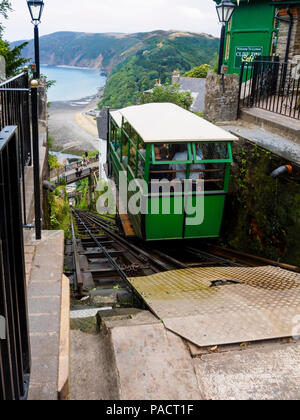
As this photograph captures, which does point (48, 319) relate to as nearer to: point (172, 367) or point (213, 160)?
point (172, 367)

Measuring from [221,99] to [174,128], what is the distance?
11.9 feet

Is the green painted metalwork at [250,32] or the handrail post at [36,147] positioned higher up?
the green painted metalwork at [250,32]

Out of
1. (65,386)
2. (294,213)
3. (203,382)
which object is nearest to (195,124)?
(294,213)

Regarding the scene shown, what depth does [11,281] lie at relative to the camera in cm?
198

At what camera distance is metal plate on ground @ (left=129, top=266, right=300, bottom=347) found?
11.6 ft

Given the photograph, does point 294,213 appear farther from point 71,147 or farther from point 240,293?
point 71,147

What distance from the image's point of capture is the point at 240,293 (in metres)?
4.45

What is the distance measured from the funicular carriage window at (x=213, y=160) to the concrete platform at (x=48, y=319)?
402 centimetres

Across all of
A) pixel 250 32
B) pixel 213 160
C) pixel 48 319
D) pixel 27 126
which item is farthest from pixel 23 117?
pixel 250 32

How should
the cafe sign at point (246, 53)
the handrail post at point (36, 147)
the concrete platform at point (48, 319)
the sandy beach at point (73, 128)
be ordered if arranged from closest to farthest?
the concrete platform at point (48, 319)
the handrail post at point (36, 147)
the cafe sign at point (246, 53)
the sandy beach at point (73, 128)

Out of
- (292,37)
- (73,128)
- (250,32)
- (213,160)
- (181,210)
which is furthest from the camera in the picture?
(73,128)

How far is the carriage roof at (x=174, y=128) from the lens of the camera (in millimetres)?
7355
